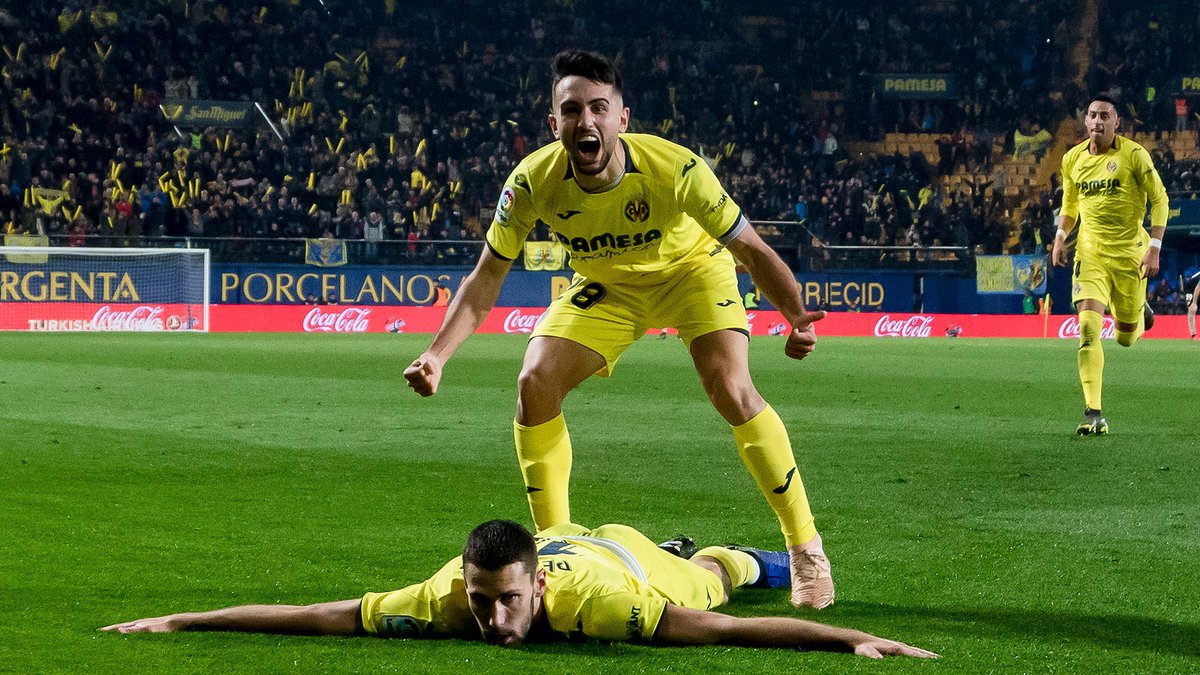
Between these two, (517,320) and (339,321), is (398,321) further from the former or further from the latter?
(517,320)

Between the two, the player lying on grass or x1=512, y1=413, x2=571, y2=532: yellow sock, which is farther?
x1=512, y1=413, x2=571, y2=532: yellow sock

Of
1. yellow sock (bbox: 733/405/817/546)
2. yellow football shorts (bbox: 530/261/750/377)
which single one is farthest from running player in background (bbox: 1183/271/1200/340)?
yellow sock (bbox: 733/405/817/546)

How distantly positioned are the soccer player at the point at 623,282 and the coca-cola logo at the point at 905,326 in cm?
2567

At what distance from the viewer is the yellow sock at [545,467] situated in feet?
17.6

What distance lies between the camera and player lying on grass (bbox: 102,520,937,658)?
12.7 ft

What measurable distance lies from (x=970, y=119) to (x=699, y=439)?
30456 millimetres

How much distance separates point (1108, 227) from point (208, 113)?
26523 millimetres

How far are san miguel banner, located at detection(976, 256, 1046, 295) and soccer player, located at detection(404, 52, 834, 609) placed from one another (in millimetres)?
26621

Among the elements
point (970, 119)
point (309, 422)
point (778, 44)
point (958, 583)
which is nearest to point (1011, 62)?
point (970, 119)

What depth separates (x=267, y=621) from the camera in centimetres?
420

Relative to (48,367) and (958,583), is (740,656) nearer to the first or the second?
(958,583)

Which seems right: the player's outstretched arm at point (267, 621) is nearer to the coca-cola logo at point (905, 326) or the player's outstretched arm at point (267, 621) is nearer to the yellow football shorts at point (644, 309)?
the yellow football shorts at point (644, 309)

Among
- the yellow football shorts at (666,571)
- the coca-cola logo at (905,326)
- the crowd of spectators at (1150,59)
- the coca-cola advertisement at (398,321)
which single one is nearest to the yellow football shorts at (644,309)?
the yellow football shorts at (666,571)

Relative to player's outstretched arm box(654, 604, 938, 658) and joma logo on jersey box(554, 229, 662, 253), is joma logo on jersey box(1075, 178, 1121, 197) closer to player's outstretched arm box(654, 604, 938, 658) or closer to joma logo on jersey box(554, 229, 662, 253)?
joma logo on jersey box(554, 229, 662, 253)
